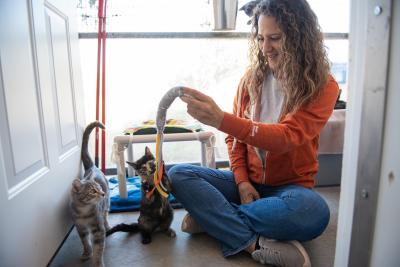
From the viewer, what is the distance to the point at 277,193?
0.98m

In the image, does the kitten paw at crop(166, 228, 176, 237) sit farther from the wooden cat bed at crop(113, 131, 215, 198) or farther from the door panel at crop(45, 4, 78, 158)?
the door panel at crop(45, 4, 78, 158)

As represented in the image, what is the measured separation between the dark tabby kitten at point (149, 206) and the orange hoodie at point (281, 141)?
1.02 ft

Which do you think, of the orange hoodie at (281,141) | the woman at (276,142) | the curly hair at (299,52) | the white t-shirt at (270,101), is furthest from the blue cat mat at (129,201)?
the curly hair at (299,52)

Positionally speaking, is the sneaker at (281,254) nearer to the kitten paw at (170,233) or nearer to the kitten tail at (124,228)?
the kitten paw at (170,233)

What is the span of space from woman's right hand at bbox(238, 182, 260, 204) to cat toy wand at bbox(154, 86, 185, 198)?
0.29m

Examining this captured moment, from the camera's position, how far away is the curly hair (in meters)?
0.86

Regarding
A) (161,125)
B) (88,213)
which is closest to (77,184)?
(88,213)

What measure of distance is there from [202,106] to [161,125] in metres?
0.18

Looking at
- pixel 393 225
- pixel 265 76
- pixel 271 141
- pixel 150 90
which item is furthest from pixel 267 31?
pixel 150 90

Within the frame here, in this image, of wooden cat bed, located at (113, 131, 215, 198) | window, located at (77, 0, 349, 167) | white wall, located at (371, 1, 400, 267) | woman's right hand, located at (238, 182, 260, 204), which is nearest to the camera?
white wall, located at (371, 1, 400, 267)

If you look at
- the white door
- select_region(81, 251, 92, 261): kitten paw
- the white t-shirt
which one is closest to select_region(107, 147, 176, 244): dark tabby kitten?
select_region(81, 251, 92, 261): kitten paw

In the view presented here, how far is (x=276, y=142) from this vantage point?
80 cm

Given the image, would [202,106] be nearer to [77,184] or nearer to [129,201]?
[77,184]

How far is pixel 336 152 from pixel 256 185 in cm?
64
